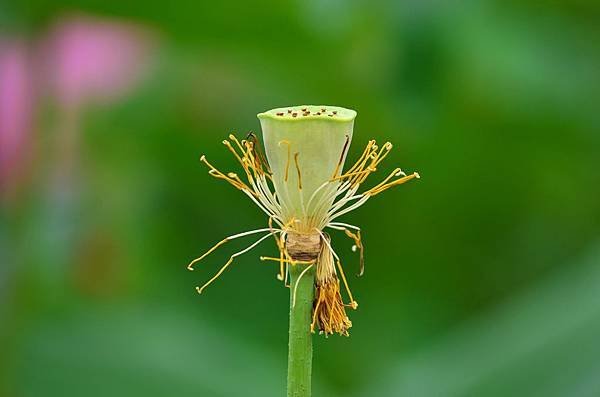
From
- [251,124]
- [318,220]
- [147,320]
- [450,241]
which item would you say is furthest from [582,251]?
[318,220]

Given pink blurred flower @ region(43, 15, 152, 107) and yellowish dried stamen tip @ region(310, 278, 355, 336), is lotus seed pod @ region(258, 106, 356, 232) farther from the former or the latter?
pink blurred flower @ region(43, 15, 152, 107)

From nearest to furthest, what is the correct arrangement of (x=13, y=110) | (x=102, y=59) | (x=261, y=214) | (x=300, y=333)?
(x=300, y=333) → (x=13, y=110) → (x=102, y=59) → (x=261, y=214)

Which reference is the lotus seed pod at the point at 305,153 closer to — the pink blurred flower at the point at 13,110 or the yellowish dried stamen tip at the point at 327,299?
the yellowish dried stamen tip at the point at 327,299

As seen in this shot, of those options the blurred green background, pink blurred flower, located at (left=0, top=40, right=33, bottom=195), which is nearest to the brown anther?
the blurred green background

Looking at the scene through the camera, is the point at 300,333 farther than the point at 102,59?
No

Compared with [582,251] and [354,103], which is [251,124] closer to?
[354,103]

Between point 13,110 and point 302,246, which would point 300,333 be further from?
point 13,110

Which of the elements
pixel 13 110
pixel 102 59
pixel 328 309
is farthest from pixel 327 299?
pixel 102 59

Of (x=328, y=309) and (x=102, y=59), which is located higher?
(x=102, y=59)
